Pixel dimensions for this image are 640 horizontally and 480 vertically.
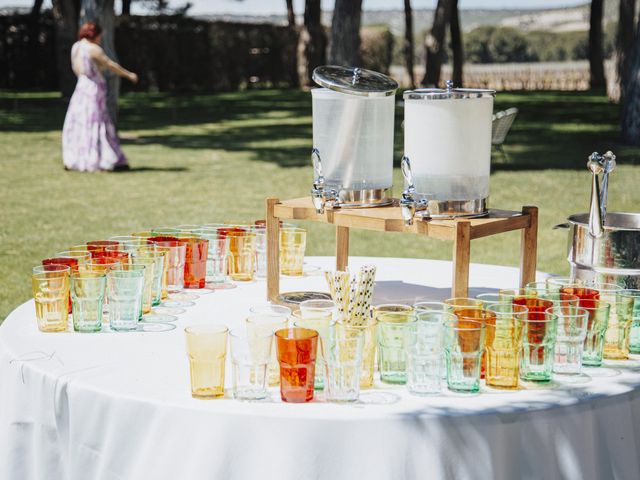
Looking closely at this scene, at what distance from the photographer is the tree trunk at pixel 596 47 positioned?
30.1 meters

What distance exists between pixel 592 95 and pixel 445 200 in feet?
95.2

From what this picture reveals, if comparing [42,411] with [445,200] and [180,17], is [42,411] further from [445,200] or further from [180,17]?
[180,17]

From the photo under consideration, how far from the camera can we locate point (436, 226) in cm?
228

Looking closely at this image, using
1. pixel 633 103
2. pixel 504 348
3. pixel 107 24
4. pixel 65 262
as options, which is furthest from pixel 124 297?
→ pixel 633 103

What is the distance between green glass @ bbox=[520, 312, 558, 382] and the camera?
1902 mm

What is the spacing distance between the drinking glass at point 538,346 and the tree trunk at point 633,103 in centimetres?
1422

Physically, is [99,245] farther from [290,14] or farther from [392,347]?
[290,14]

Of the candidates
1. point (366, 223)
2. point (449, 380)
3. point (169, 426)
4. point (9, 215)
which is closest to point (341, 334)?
point (449, 380)

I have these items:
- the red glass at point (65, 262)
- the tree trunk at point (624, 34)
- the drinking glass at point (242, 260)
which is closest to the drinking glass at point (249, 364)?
the red glass at point (65, 262)

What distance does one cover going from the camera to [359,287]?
220cm

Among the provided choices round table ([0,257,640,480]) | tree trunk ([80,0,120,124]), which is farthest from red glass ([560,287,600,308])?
tree trunk ([80,0,120,124])

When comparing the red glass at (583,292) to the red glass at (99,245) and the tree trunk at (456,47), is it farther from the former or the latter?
the tree trunk at (456,47)

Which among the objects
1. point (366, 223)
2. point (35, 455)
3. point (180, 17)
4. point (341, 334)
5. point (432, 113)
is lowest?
point (35, 455)

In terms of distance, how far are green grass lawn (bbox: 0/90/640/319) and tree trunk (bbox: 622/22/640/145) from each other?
11.7 inches
